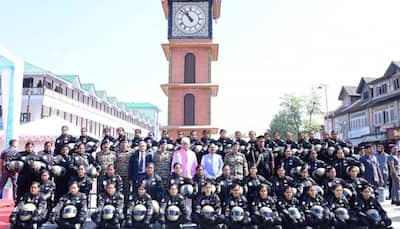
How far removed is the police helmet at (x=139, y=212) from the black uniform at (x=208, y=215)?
103 centimetres

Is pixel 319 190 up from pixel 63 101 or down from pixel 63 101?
down

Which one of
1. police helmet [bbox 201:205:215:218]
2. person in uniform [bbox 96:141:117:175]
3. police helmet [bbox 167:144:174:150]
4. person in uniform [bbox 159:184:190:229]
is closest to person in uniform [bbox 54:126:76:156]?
person in uniform [bbox 96:141:117:175]

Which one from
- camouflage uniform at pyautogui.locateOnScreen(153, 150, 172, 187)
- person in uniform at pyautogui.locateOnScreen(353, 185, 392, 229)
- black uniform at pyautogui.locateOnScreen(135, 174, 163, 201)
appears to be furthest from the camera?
camouflage uniform at pyautogui.locateOnScreen(153, 150, 172, 187)

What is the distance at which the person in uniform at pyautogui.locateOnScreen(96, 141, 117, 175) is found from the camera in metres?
8.57

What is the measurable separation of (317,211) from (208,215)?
2.22 m

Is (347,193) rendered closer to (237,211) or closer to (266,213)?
(266,213)

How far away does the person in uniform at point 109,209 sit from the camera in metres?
7.39

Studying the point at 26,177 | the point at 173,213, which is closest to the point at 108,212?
the point at 173,213

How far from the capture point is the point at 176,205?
776cm

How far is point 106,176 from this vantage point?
816cm

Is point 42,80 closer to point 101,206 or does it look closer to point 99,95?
point 99,95

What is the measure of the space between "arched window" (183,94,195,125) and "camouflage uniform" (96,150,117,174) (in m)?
11.6

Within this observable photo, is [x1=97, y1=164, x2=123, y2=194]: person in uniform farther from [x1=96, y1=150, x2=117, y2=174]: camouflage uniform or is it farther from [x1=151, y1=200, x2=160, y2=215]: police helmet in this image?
[x1=151, y1=200, x2=160, y2=215]: police helmet

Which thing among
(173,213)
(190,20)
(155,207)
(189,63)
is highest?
(190,20)
